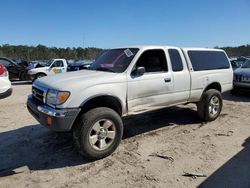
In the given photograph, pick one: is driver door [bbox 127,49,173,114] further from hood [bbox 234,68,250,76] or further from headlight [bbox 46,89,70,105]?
hood [bbox 234,68,250,76]

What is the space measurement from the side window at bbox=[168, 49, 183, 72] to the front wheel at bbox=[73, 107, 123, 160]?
77.0 inches

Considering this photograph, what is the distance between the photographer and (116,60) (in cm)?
546

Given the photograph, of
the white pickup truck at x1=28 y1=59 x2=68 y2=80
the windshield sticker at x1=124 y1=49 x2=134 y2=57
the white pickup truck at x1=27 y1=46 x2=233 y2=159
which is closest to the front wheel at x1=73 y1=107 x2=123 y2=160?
the white pickup truck at x1=27 y1=46 x2=233 y2=159

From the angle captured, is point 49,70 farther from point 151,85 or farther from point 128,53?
point 151,85

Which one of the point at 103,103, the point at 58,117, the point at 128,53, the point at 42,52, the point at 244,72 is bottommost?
the point at 58,117

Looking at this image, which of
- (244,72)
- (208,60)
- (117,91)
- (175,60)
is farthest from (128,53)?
(244,72)

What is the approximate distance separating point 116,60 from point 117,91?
37.3 inches

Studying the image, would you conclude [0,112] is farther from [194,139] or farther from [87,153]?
[194,139]

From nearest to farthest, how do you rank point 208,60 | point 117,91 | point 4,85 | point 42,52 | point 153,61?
point 117,91 < point 153,61 < point 208,60 < point 4,85 < point 42,52

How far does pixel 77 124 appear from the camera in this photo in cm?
440

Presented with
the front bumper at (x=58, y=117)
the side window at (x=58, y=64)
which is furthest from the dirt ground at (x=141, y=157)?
the side window at (x=58, y=64)

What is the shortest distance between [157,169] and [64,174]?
1.42 metres

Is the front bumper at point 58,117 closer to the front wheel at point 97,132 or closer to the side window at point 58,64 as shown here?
the front wheel at point 97,132

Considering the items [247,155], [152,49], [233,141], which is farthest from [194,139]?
[152,49]
